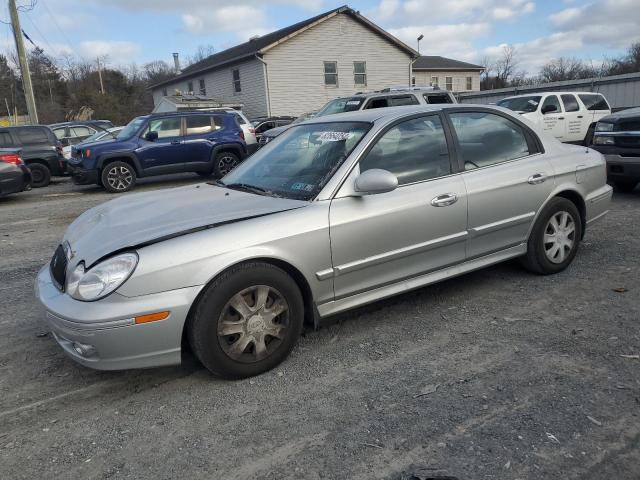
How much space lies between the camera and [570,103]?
14656mm

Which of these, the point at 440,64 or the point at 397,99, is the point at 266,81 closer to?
the point at 397,99

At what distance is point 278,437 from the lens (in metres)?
2.62

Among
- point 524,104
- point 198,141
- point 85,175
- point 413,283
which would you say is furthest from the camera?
point 524,104

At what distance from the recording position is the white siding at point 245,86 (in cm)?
2762

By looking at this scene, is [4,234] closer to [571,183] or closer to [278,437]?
[278,437]

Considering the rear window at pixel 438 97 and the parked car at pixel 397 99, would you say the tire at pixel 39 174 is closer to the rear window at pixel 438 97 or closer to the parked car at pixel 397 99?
the parked car at pixel 397 99

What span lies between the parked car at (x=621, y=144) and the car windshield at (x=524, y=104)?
6.01 metres

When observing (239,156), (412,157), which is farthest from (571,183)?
(239,156)

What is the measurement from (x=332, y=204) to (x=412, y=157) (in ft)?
2.81

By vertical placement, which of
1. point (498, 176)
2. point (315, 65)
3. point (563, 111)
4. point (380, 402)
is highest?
point (315, 65)

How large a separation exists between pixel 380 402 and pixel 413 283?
3.73ft

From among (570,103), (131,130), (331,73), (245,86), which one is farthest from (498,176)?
(245,86)

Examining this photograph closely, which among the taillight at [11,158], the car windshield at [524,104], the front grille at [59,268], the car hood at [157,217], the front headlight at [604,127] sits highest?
the car windshield at [524,104]

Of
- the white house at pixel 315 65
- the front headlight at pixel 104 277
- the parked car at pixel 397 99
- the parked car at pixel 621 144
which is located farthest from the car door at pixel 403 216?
the white house at pixel 315 65
